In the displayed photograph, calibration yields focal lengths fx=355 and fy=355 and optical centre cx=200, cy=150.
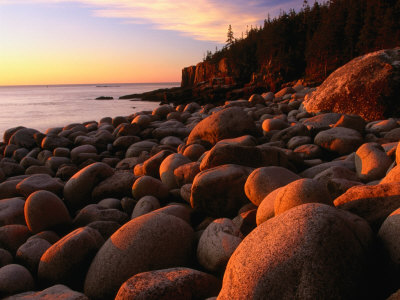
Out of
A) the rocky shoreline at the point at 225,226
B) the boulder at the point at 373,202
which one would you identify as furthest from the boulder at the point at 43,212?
the boulder at the point at 373,202

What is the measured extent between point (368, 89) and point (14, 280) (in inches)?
271

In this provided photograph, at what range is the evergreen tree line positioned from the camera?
24469 millimetres

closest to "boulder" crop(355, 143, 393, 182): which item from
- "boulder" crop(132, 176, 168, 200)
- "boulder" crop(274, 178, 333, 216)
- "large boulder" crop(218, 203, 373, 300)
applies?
"boulder" crop(274, 178, 333, 216)

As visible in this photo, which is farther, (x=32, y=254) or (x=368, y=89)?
(x=368, y=89)

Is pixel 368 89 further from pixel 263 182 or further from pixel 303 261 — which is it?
pixel 303 261

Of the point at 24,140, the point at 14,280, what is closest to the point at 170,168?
the point at 14,280

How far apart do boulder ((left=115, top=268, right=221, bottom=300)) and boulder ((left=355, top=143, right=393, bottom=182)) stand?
1.95 metres

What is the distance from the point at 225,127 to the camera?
5.75m

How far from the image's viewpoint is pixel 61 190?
4695 millimetres

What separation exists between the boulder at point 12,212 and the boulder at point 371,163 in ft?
11.9

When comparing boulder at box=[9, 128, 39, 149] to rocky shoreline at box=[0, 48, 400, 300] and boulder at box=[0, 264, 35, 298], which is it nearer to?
rocky shoreline at box=[0, 48, 400, 300]

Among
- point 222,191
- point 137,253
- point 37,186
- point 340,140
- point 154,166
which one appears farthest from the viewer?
point 154,166

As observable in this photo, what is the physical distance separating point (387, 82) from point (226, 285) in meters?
6.55

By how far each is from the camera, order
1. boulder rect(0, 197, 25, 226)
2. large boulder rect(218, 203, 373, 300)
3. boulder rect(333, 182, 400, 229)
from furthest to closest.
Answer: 1. boulder rect(0, 197, 25, 226)
2. boulder rect(333, 182, 400, 229)
3. large boulder rect(218, 203, 373, 300)
